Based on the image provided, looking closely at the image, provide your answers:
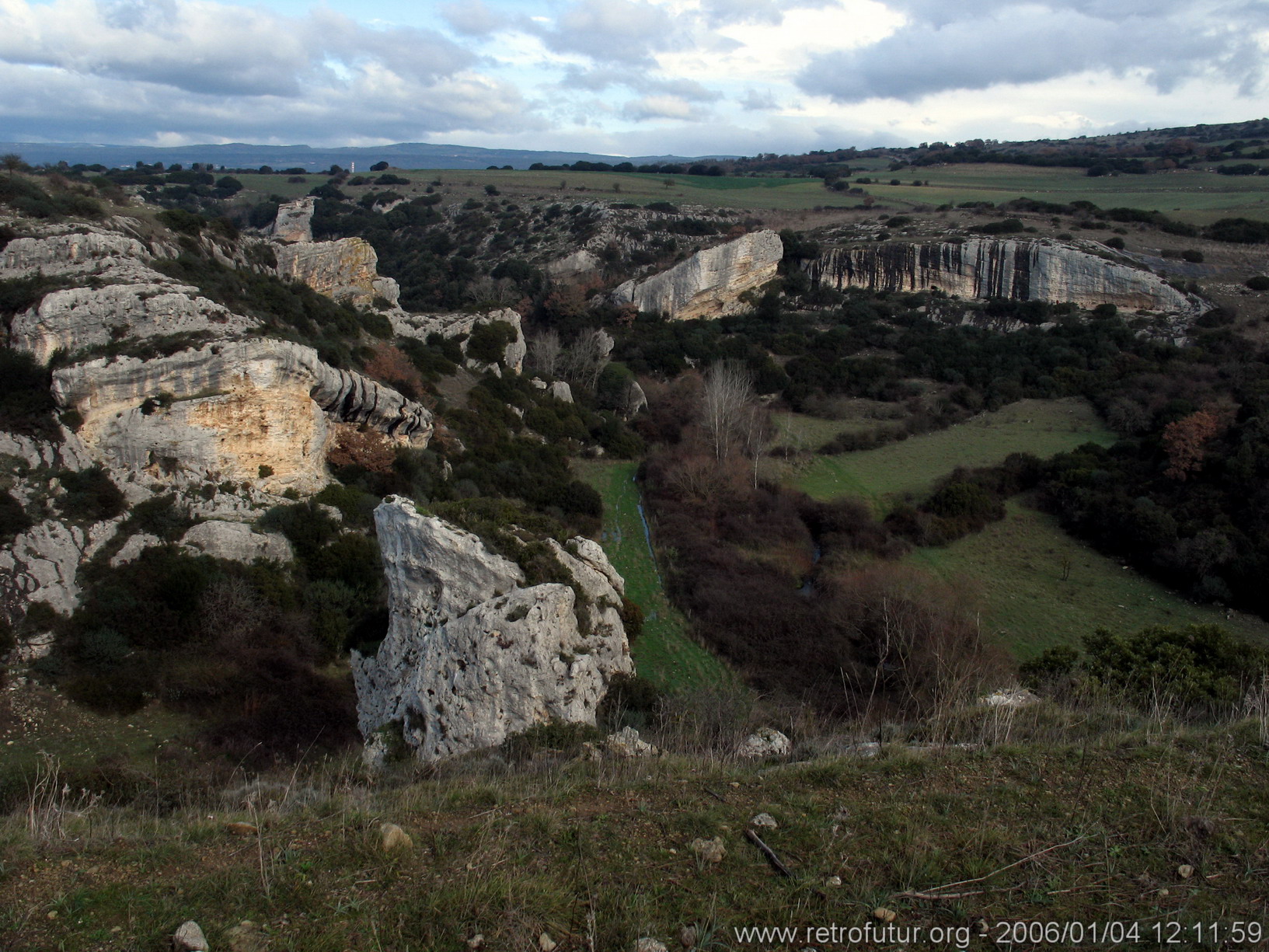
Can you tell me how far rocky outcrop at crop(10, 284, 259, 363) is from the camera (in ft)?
52.2

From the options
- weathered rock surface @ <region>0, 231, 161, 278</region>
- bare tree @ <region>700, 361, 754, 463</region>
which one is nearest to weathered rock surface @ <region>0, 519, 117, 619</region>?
weathered rock surface @ <region>0, 231, 161, 278</region>

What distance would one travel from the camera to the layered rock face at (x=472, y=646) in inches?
410

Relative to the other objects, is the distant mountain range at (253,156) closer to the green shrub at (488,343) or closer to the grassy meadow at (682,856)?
the green shrub at (488,343)

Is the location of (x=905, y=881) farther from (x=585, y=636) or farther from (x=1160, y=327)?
(x=1160, y=327)

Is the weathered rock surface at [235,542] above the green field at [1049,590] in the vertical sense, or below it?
above

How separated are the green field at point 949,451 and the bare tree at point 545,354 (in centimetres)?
1524

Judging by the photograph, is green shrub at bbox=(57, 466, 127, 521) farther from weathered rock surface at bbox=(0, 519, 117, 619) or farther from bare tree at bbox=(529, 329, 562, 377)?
bare tree at bbox=(529, 329, 562, 377)

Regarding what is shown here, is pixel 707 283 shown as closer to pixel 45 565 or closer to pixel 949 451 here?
pixel 949 451

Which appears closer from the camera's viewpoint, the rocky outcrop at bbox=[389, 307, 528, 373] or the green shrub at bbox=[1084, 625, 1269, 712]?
the green shrub at bbox=[1084, 625, 1269, 712]

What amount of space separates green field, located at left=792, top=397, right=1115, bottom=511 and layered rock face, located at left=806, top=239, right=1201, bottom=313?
1244 centimetres

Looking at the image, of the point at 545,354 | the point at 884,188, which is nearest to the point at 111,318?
the point at 545,354

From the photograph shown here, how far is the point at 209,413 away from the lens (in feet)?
51.6

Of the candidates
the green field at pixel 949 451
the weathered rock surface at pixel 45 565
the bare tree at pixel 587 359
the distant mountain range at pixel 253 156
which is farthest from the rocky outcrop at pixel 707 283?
the distant mountain range at pixel 253 156

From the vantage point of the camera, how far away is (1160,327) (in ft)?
129
